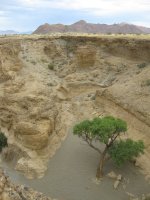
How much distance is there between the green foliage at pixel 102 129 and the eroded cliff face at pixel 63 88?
305 centimetres

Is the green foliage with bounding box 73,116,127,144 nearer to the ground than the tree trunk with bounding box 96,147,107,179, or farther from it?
farther from it

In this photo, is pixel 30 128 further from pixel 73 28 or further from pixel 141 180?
pixel 73 28

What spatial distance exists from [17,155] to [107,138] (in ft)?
22.7

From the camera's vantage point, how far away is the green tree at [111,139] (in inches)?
1007

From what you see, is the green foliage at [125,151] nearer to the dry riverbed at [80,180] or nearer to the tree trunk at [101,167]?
the tree trunk at [101,167]

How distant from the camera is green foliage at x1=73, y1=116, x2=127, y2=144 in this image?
25.5 metres

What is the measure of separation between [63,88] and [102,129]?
439 inches

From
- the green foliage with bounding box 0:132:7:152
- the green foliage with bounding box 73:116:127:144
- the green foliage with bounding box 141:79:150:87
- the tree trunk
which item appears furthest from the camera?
the green foliage with bounding box 141:79:150:87

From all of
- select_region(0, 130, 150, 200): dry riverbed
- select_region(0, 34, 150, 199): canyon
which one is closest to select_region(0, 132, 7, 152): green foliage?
select_region(0, 34, 150, 199): canyon

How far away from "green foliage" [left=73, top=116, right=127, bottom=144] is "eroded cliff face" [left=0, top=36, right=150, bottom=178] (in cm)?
305

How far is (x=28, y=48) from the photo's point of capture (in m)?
39.3

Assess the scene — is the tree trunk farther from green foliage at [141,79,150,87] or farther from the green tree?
green foliage at [141,79,150,87]

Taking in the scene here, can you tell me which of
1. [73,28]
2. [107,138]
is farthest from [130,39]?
[73,28]

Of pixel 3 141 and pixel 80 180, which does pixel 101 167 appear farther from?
pixel 3 141
